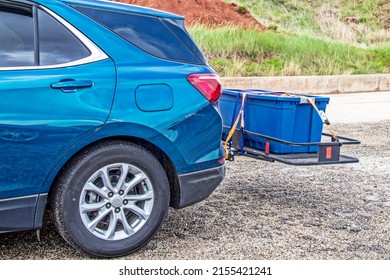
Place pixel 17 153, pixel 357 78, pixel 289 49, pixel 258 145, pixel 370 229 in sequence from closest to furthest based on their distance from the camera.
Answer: pixel 17 153 → pixel 370 229 → pixel 258 145 → pixel 357 78 → pixel 289 49

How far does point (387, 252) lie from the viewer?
4270 mm

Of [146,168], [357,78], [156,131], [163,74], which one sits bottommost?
[357,78]

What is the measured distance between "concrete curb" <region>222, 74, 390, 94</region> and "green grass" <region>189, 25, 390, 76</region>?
91cm

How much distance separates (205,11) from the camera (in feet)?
90.3

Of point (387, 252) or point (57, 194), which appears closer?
point (57, 194)

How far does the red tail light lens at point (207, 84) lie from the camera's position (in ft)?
13.7

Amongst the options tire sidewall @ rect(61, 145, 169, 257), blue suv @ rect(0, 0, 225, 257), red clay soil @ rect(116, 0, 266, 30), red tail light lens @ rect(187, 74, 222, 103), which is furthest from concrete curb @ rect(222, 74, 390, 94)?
tire sidewall @ rect(61, 145, 169, 257)

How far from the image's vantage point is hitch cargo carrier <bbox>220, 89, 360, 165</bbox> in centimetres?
516

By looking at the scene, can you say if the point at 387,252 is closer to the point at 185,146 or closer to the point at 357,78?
the point at 185,146

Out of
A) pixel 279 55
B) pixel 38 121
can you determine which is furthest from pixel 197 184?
pixel 279 55

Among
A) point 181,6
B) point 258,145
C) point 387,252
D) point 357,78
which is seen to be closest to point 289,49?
point 357,78

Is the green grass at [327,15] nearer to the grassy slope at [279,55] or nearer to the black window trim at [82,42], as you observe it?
the grassy slope at [279,55]

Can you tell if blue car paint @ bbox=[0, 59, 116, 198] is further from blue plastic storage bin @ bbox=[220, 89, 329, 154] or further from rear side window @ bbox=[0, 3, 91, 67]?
blue plastic storage bin @ bbox=[220, 89, 329, 154]

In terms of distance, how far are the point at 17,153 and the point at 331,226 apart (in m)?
2.58
